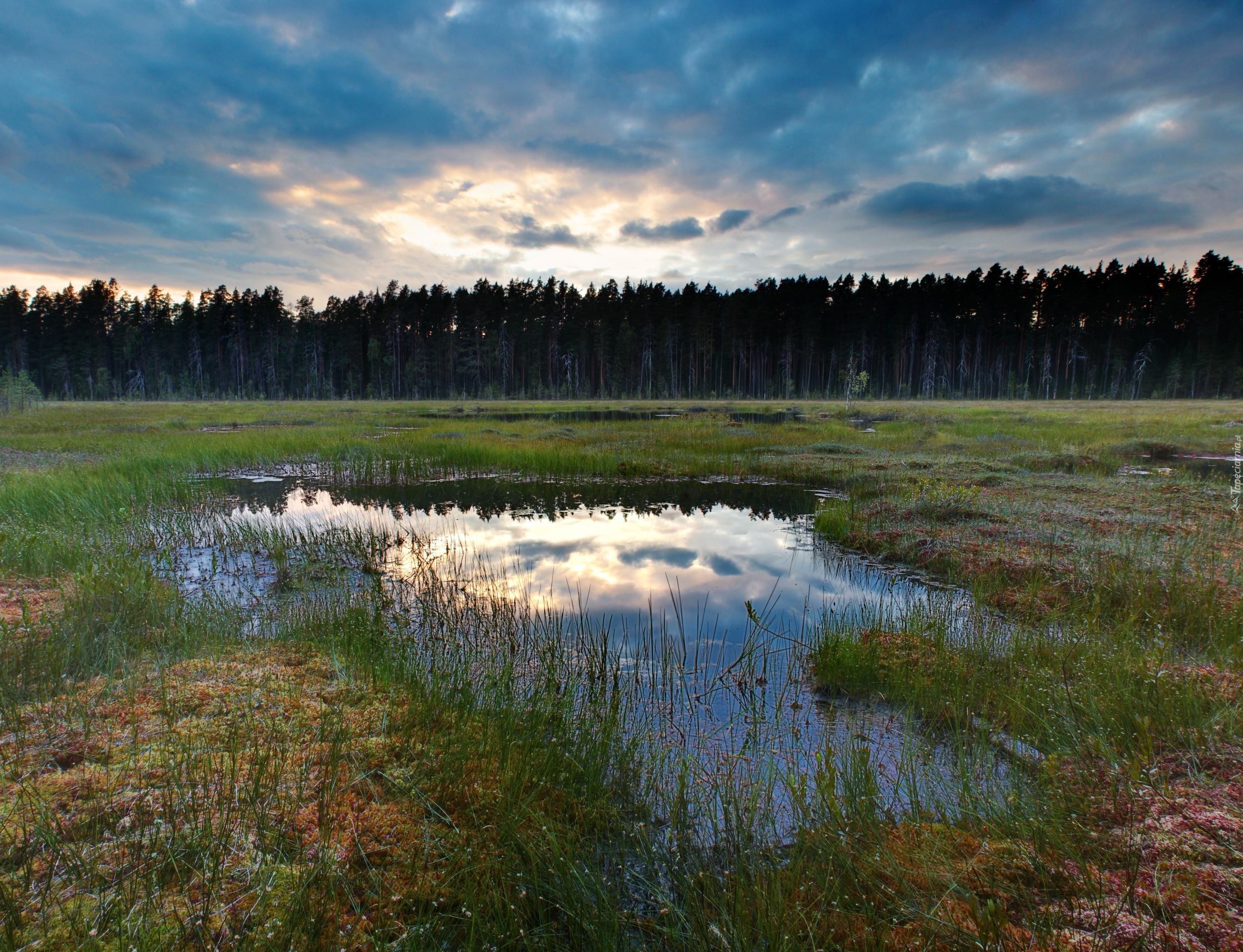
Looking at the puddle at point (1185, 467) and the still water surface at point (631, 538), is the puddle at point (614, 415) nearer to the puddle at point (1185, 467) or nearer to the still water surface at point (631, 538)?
the puddle at point (1185, 467)

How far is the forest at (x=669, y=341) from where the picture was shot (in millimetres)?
73688

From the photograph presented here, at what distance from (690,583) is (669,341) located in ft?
237

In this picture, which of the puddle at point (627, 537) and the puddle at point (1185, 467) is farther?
the puddle at point (1185, 467)

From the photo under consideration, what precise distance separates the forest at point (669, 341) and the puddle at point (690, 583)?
194ft

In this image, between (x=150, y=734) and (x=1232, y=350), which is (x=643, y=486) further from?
(x=1232, y=350)

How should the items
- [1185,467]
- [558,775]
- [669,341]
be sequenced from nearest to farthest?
[558,775]
[1185,467]
[669,341]

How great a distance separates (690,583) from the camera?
26.6 ft

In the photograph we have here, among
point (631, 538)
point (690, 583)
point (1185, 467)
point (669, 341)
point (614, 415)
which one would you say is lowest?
point (690, 583)

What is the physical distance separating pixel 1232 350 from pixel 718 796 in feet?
316

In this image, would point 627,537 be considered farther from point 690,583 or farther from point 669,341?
point 669,341

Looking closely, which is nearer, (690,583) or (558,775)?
(558,775)

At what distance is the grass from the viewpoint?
2303 mm

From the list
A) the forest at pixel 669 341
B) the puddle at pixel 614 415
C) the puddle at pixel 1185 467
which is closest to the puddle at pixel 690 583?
the puddle at pixel 1185 467

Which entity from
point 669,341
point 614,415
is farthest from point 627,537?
point 669,341
